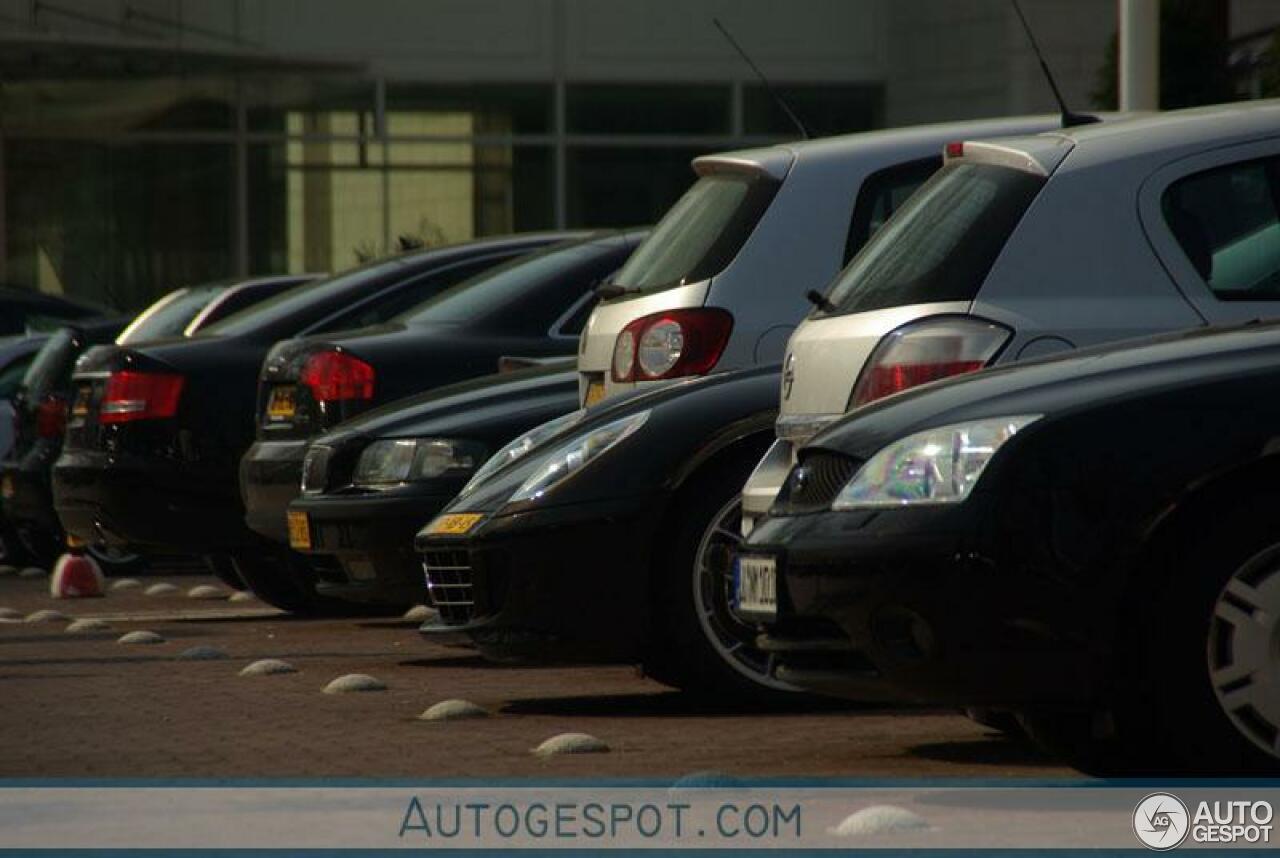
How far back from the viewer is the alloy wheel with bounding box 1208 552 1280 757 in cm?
580

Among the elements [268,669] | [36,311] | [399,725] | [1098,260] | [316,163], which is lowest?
[268,669]

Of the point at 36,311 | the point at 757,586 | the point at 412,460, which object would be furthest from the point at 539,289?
the point at 36,311

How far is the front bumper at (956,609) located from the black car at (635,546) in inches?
75.7

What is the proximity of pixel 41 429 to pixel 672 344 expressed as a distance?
22.7ft

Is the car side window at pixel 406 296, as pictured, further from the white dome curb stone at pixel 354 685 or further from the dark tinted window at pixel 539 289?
the white dome curb stone at pixel 354 685

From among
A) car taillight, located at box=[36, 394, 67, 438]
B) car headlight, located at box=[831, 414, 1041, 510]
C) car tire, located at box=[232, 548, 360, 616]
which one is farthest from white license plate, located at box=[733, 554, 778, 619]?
car taillight, located at box=[36, 394, 67, 438]

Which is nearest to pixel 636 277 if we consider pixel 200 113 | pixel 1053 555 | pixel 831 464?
pixel 831 464

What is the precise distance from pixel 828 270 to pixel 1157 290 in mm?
1860

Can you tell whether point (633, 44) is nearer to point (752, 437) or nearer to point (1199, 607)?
point (752, 437)

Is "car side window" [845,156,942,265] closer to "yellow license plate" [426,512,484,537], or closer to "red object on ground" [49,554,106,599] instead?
"yellow license plate" [426,512,484,537]

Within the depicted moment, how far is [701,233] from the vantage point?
9.07 meters

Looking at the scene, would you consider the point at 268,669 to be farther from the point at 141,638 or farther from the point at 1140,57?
the point at 1140,57

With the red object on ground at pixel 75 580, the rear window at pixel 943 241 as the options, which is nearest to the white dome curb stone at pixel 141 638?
the red object on ground at pixel 75 580

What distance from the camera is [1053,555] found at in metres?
5.86
